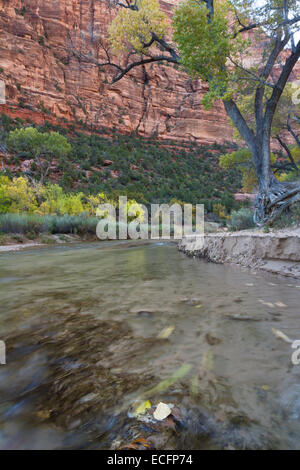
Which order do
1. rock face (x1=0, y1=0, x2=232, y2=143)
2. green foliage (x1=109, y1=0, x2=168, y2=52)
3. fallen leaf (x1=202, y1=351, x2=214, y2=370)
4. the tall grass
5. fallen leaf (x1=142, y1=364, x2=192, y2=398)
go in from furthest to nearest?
rock face (x1=0, y1=0, x2=232, y2=143), the tall grass, green foliage (x1=109, y1=0, x2=168, y2=52), fallen leaf (x1=202, y1=351, x2=214, y2=370), fallen leaf (x1=142, y1=364, x2=192, y2=398)

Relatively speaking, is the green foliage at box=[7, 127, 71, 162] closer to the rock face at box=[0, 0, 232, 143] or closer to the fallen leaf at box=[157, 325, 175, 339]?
the rock face at box=[0, 0, 232, 143]

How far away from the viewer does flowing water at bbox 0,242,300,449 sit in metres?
0.60

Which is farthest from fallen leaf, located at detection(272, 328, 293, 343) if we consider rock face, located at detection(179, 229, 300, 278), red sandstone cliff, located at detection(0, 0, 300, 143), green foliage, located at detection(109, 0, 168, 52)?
red sandstone cliff, located at detection(0, 0, 300, 143)

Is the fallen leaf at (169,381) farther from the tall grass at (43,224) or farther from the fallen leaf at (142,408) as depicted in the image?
the tall grass at (43,224)

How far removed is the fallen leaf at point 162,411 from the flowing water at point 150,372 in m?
0.02

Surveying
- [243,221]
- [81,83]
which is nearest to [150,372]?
[243,221]

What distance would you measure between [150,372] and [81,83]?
43512 mm

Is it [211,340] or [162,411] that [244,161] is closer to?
[211,340]

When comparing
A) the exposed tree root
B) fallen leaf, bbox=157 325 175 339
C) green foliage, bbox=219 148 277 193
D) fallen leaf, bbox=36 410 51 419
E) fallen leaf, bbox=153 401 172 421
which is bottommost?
fallen leaf, bbox=157 325 175 339

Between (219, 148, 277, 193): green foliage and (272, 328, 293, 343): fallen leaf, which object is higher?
(219, 148, 277, 193): green foliage

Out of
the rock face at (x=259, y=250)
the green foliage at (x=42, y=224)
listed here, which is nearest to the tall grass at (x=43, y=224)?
the green foliage at (x=42, y=224)

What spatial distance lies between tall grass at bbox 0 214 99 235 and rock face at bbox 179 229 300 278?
7166mm

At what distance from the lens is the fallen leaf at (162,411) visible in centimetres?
65
